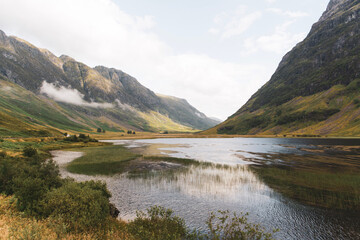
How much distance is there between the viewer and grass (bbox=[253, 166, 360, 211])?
23.9 metres

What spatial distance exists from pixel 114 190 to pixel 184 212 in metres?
13.1

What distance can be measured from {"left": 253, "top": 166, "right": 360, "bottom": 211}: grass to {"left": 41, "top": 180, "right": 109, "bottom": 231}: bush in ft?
82.5

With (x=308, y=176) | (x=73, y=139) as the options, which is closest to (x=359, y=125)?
(x=308, y=176)

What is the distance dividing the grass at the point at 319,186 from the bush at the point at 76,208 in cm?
2515

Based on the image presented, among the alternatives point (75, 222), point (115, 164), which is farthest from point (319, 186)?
point (115, 164)

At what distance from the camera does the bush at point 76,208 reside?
539 inches

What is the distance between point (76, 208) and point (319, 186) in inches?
1401

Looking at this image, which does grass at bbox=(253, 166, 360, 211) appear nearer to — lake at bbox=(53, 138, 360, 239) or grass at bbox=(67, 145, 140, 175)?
lake at bbox=(53, 138, 360, 239)

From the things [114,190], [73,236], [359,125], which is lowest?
[114,190]

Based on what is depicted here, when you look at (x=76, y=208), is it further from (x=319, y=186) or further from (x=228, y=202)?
(x=319, y=186)

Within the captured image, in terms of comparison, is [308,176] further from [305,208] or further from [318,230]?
[318,230]

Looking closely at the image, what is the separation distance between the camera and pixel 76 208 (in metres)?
14.8

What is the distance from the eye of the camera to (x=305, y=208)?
72.2 feet

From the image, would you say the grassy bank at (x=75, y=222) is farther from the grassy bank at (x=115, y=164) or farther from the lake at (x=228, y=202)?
the grassy bank at (x=115, y=164)
